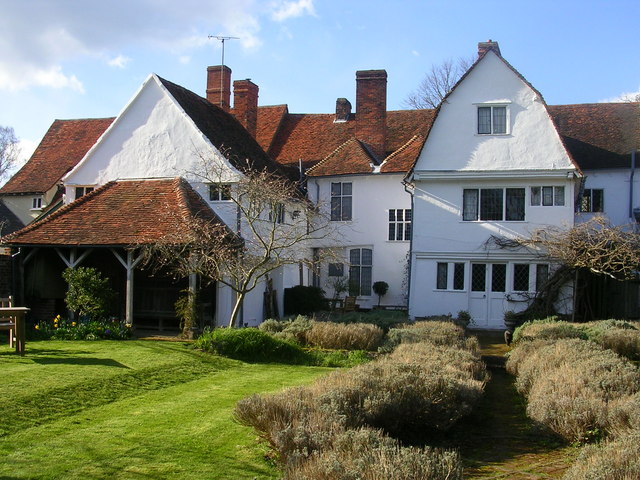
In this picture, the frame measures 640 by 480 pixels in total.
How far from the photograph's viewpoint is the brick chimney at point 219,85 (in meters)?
30.5

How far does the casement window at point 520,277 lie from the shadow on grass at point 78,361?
572 inches

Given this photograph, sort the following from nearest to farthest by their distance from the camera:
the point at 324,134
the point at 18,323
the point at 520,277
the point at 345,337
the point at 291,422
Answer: the point at 291,422 → the point at 18,323 → the point at 345,337 → the point at 520,277 → the point at 324,134

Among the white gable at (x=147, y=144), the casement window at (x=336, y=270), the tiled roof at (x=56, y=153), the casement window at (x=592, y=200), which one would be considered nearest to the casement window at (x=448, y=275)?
the casement window at (x=336, y=270)

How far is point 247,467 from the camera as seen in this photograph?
695cm

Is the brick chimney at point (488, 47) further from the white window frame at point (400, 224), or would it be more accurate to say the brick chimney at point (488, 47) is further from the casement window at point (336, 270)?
the casement window at point (336, 270)

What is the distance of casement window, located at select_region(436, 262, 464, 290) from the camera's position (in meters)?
24.2

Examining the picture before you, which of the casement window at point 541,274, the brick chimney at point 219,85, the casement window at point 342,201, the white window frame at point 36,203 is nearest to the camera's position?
the casement window at point 541,274

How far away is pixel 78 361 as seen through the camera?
44.2ft

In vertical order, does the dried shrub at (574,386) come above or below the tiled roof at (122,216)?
below

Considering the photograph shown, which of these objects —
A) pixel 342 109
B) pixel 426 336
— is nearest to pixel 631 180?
pixel 342 109

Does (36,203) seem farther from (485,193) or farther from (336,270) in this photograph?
(485,193)

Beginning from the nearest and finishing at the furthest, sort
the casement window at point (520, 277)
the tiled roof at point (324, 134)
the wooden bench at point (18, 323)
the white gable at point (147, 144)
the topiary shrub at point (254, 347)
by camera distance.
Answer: the wooden bench at point (18, 323), the topiary shrub at point (254, 347), the white gable at point (147, 144), the casement window at point (520, 277), the tiled roof at point (324, 134)

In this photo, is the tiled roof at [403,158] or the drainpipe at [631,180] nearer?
the drainpipe at [631,180]

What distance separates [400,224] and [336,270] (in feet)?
10.6
